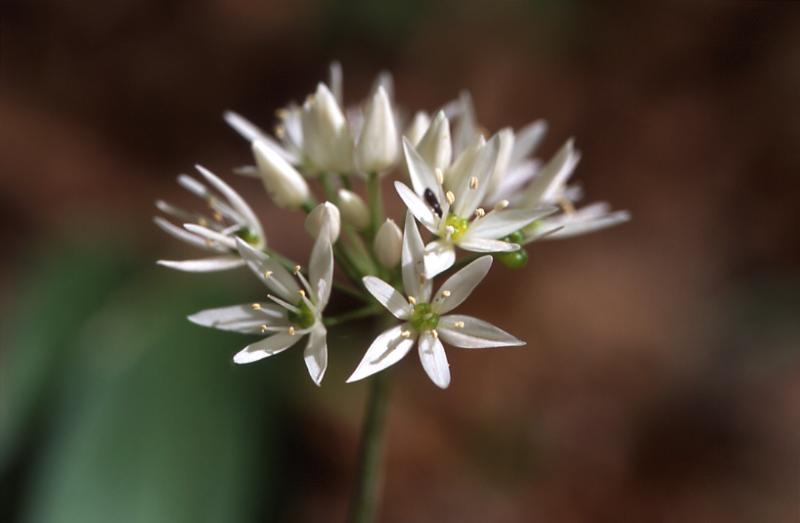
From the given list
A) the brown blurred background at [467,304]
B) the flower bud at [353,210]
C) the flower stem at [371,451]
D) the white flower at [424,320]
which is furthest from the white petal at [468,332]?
the brown blurred background at [467,304]

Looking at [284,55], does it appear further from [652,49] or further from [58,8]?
[652,49]

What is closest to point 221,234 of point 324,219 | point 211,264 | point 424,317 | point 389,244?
point 211,264

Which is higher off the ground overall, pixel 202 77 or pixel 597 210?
pixel 202 77

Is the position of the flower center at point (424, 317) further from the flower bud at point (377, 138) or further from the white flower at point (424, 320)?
the flower bud at point (377, 138)

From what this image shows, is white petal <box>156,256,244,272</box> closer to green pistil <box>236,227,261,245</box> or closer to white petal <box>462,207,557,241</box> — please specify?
green pistil <box>236,227,261,245</box>

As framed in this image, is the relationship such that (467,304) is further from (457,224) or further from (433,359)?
(433,359)

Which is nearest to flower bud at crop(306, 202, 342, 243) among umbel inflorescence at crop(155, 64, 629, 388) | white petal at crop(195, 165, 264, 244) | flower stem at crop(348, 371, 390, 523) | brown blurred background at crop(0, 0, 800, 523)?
umbel inflorescence at crop(155, 64, 629, 388)

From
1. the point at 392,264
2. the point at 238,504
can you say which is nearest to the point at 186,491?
the point at 238,504
